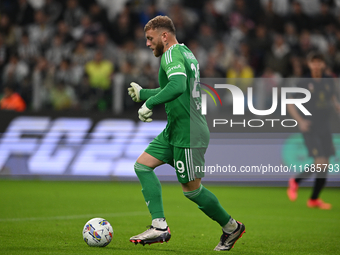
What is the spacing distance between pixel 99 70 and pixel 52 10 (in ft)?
12.0

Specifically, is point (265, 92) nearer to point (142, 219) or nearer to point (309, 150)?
point (309, 150)

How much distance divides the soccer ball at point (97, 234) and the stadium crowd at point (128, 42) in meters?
7.79

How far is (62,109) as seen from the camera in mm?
13180

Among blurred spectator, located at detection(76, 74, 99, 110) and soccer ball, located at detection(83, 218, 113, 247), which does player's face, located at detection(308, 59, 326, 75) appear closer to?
soccer ball, located at detection(83, 218, 113, 247)

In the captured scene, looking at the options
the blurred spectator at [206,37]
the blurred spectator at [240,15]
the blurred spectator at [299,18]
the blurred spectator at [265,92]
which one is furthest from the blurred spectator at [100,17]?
the blurred spectator at [265,92]

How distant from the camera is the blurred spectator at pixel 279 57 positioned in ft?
45.6

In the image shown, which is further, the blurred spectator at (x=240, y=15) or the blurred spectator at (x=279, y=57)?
the blurred spectator at (x=240, y=15)

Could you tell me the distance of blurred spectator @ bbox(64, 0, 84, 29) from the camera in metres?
16.2

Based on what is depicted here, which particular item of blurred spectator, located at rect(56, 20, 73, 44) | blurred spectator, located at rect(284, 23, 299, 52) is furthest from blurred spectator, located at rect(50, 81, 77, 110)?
blurred spectator, located at rect(284, 23, 299, 52)

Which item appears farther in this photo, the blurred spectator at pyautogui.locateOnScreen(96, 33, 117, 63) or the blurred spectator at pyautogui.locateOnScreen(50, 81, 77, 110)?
the blurred spectator at pyautogui.locateOnScreen(96, 33, 117, 63)

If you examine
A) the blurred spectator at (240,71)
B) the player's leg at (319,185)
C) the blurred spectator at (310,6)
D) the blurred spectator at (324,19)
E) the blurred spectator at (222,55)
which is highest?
the blurred spectator at (310,6)

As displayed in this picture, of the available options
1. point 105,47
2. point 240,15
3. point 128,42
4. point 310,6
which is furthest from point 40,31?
point 310,6

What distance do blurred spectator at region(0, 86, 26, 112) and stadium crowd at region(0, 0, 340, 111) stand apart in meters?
0.06

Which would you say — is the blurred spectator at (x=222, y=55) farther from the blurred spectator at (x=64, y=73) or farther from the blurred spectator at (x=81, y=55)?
the blurred spectator at (x=64, y=73)
